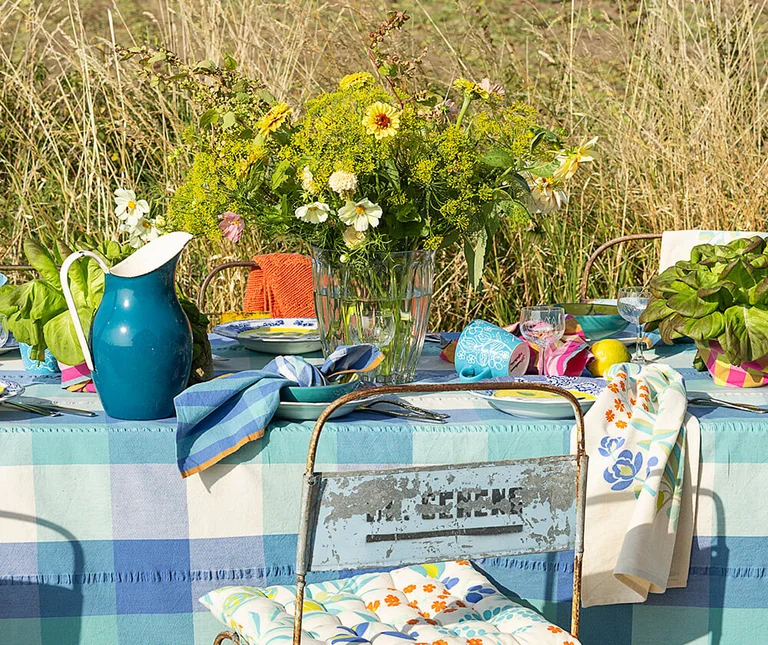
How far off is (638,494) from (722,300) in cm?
41

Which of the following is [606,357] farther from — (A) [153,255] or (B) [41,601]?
(B) [41,601]

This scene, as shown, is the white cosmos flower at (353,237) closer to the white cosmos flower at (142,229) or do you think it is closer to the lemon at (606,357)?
the white cosmos flower at (142,229)

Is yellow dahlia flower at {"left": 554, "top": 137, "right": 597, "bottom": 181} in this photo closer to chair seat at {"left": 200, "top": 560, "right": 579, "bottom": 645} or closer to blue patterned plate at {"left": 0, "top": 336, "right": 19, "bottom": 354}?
chair seat at {"left": 200, "top": 560, "right": 579, "bottom": 645}

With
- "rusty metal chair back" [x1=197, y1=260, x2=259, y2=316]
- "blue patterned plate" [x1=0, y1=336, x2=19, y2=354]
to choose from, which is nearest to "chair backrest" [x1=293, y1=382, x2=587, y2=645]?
"blue patterned plate" [x1=0, y1=336, x2=19, y2=354]

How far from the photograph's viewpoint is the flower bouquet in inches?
62.0

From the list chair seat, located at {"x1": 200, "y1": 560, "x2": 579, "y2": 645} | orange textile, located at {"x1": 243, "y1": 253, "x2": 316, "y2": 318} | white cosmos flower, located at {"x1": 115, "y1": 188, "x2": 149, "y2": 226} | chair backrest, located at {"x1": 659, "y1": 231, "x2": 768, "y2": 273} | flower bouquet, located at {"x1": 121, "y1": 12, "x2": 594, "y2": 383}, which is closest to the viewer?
chair seat, located at {"x1": 200, "y1": 560, "x2": 579, "y2": 645}

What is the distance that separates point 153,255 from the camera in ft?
5.30

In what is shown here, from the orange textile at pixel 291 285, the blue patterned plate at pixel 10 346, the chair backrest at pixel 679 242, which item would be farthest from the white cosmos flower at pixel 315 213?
the chair backrest at pixel 679 242

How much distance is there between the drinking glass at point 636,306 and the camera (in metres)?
1.92

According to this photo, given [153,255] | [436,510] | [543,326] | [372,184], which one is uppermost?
[372,184]

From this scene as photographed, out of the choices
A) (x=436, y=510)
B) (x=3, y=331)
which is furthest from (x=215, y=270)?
(x=436, y=510)

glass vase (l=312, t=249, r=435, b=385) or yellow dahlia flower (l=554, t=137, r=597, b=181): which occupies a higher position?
yellow dahlia flower (l=554, t=137, r=597, b=181)

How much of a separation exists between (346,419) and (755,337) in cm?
72

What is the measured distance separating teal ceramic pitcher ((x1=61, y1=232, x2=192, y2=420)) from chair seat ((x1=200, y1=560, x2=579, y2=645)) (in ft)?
1.08
